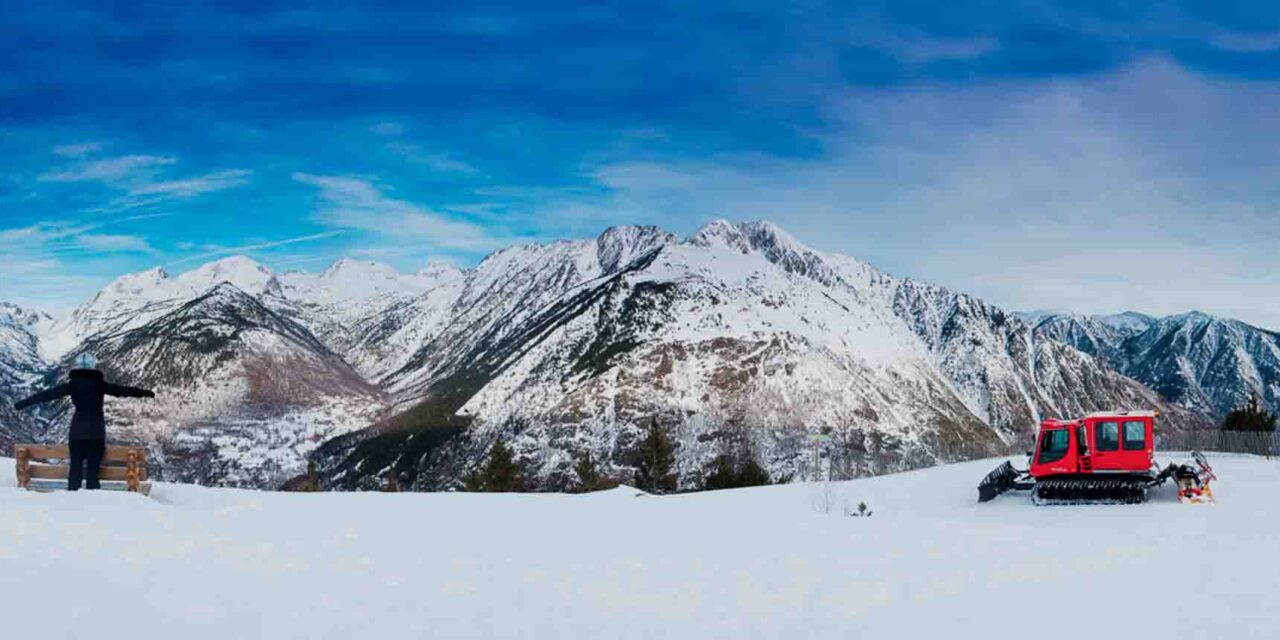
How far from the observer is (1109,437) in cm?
2850

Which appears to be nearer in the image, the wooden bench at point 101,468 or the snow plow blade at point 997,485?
the wooden bench at point 101,468

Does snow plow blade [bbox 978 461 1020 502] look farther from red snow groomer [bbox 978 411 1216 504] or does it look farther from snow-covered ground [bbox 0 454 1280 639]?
snow-covered ground [bbox 0 454 1280 639]

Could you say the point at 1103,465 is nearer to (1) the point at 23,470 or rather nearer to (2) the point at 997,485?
(2) the point at 997,485

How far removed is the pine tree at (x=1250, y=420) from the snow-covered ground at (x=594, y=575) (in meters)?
46.4

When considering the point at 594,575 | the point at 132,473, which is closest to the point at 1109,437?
the point at 594,575

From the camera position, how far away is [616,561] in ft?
45.0

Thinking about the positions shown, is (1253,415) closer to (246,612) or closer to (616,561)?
(616,561)

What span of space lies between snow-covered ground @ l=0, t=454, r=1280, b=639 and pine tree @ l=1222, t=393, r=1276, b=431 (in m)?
46.4

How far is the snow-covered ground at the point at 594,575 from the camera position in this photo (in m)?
10.2

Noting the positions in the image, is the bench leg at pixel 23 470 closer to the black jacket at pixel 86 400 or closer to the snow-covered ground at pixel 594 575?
the snow-covered ground at pixel 594 575

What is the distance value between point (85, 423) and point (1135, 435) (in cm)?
2812

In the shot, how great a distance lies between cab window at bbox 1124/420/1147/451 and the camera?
28172 mm

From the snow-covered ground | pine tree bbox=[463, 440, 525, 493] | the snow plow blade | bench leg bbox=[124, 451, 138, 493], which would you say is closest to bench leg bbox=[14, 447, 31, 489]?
the snow-covered ground

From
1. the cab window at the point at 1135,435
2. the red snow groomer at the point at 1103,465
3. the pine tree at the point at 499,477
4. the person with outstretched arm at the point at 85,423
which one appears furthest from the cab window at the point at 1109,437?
the pine tree at the point at 499,477
